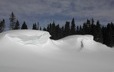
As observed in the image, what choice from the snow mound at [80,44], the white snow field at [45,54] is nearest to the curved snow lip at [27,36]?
the white snow field at [45,54]

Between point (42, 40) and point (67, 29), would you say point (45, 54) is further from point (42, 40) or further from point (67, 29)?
point (67, 29)

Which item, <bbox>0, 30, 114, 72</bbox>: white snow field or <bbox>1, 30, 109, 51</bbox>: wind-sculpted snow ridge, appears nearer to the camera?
<bbox>0, 30, 114, 72</bbox>: white snow field

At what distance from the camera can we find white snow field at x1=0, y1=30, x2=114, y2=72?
9.96 m

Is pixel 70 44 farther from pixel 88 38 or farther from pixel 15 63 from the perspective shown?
pixel 15 63

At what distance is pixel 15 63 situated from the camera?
392 inches

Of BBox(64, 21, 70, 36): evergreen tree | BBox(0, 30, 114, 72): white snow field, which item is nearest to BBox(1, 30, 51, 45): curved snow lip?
BBox(0, 30, 114, 72): white snow field

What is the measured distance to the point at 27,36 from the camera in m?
14.0

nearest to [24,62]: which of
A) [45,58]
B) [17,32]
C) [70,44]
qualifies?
[45,58]

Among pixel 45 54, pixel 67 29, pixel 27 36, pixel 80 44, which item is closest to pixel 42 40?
pixel 27 36

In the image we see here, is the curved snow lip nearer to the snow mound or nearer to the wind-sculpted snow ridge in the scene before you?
the wind-sculpted snow ridge

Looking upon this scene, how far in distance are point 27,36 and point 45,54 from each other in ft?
7.81

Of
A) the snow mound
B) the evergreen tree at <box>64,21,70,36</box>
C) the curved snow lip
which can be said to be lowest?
the evergreen tree at <box>64,21,70,36</box>

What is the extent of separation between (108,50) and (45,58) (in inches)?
349

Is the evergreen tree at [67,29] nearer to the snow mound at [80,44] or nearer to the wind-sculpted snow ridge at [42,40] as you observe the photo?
the snow mound at [80,44]
